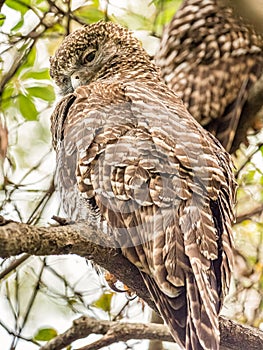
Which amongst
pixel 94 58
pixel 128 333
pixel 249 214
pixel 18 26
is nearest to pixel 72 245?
pixel 128 333

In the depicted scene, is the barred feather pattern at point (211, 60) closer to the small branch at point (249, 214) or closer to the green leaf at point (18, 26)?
the small branch at point (249, 214)

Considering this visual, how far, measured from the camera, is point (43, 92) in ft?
12.2

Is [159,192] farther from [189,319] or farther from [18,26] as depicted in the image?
[18,26]

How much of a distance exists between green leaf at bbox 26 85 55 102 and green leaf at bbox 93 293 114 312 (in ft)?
3.33

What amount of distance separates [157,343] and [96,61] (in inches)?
49.6

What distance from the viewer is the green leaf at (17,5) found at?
3.76 meters

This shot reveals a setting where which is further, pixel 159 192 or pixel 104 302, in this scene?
pixel 104 302

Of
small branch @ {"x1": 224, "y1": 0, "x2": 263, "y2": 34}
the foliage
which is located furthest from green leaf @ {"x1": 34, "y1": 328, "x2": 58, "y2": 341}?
small branch @ {"x1": 224, "y1": 0, "x2": 263, "y2": 34}

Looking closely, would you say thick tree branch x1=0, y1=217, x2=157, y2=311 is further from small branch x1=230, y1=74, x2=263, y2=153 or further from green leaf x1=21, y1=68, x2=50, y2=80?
green leaf x1=21, y1=68, x2=50, y2=80

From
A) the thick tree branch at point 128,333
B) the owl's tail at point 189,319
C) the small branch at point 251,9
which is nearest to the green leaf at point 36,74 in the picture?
the thick tree branch at point 128,333

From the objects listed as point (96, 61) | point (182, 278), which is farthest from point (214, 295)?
point (96, 61)

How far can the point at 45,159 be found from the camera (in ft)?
13.5

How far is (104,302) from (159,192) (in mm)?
1668

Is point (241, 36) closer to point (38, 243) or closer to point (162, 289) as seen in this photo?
point (162, 289)
